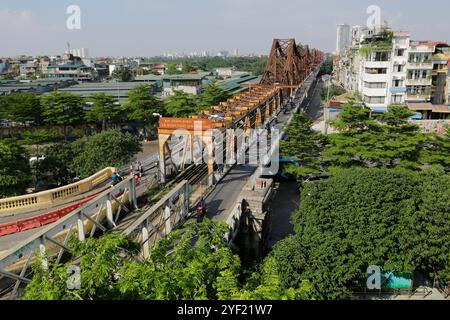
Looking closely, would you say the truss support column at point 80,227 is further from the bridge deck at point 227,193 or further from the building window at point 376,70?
the building window at point 376,70

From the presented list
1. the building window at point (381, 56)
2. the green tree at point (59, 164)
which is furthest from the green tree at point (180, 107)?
the building window at point (381, 56)

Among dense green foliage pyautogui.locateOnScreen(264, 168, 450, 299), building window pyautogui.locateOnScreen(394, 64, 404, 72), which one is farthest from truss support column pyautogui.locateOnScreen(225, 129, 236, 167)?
building window pyautogui.locateOnScreen(394, 64, 404, 72)

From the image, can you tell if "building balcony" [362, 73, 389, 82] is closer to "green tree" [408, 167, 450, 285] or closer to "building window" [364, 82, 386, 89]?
"building window" [364, 82, 386, 89]

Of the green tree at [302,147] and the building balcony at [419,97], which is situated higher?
the building balcony at [419,97]

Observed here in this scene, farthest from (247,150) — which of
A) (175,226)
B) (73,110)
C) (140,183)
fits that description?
(73,110)

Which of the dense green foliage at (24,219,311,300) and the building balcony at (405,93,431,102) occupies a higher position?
the building balcony at (405,93,431,102)
